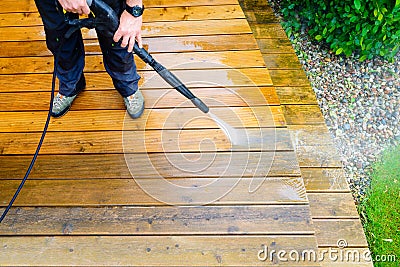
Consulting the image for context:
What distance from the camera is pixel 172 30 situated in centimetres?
222

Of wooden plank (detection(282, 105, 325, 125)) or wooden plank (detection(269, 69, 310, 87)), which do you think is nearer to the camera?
wooden plank (detection(282, 105, 325, 125))

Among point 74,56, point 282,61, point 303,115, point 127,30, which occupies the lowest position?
point 303,115

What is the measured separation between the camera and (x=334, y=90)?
2.54m

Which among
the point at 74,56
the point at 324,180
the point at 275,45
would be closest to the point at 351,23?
the point at 275,45

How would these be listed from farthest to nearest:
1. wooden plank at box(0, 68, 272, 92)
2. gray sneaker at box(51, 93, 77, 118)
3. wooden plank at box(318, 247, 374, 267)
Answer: wooden plank at box(0, 68, 272, 92) → gray sneaker at box(51, 93, 77, 118) → wooden plank at box(318, 247, 374, 267)

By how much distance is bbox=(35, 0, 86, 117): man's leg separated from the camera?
145 cm

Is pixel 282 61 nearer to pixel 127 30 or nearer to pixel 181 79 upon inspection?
pixel 181 79

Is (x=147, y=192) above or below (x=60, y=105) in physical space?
below

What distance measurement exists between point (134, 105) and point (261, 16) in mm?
1337

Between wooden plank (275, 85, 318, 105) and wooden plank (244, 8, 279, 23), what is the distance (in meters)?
0.62

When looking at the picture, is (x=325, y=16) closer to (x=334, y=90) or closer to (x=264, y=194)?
(x=334, y=90)

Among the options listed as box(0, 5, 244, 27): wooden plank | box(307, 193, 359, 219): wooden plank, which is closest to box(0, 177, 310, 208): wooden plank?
box(307, 193, 359, 219): wooden plank

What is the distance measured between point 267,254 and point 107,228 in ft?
2.05

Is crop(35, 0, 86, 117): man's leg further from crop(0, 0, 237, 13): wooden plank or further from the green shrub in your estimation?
the green shrub
